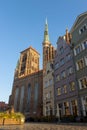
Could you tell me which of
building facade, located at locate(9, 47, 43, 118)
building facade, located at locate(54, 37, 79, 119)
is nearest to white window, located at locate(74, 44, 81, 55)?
building facade, located at locate(54, 37, 79, 119)

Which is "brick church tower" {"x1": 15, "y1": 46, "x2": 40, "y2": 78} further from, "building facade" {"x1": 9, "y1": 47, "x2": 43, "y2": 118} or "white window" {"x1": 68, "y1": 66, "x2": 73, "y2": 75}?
"white window" {"x1": 68, "y1": 66, "x2": 73, "y2": 75}

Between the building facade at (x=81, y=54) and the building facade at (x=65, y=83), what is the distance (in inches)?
52.3

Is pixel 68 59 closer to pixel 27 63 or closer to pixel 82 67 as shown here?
pixel 82 67

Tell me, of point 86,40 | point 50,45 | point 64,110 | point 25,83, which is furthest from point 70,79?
point 50,45

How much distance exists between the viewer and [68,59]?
31656 millimetres

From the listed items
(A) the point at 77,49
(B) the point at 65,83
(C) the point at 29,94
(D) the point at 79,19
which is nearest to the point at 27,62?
(C) the point at 29,94

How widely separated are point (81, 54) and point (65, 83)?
24.4 feet

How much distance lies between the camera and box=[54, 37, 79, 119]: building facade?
27.4 metres

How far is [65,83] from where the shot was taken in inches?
1206

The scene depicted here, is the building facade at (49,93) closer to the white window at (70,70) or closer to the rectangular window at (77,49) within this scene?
the white window at (70,70)

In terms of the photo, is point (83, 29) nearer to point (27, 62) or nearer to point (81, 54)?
point (81, 54)

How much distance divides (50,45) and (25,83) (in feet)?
73.8

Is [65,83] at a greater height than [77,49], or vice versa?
[77,49]

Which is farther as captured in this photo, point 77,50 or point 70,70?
point 70,70
